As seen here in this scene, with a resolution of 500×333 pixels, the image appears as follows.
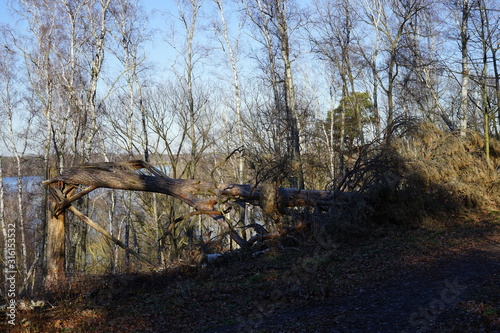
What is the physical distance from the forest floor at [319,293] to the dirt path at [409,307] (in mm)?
12

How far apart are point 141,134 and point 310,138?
25.5 ft

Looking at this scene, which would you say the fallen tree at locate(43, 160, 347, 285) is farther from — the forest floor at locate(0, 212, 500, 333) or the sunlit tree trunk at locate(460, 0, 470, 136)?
the sunlit tree trunk at locate(460, 0, 470, 136)

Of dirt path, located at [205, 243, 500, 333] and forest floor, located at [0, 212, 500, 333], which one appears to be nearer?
dirt path, located at [205, 243, 500, 333]

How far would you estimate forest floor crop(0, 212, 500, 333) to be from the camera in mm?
4859

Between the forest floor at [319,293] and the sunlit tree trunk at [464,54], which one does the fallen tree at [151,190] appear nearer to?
the forest floor at [319,293]

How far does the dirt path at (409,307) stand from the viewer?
4504mm

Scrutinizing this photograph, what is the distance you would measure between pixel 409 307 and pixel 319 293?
55.0 inches

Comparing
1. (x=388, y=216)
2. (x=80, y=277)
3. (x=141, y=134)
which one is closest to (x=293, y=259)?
(x=388, y=216)

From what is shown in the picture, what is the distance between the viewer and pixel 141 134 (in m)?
19.7

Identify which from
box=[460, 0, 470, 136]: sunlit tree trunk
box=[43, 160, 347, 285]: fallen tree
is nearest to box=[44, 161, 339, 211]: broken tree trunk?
box=[43, 160, 347, 285]: fallen tree

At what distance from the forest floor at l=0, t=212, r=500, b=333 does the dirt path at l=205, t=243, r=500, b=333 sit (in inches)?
0.5

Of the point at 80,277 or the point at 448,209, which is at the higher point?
the point at 448,209

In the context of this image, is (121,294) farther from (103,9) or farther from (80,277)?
(103,9)

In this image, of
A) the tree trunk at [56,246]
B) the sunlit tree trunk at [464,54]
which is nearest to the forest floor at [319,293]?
the tree trunk at [56,246]
